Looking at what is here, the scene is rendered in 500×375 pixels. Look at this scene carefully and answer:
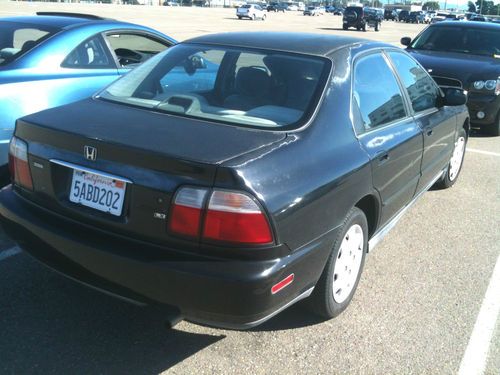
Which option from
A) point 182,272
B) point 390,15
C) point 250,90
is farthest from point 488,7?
point 182,272

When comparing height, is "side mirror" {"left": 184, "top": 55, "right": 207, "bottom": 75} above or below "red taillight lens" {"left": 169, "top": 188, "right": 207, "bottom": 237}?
above

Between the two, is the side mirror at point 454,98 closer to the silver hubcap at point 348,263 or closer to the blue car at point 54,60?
the silver hubcap at point 348,263

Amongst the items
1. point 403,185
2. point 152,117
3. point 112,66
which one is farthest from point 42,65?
point 403,185

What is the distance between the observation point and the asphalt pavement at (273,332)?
108 inches

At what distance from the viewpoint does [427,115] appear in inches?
169

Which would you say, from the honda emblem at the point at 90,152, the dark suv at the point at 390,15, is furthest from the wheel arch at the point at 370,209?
the dark suv at the point at 390,15

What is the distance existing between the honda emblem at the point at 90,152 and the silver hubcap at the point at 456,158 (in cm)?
411

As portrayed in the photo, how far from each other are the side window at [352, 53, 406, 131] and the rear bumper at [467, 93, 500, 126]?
4736mm

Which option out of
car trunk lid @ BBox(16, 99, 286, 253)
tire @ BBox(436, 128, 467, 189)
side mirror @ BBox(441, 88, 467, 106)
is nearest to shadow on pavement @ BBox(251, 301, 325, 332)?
car trunk lid @ BBox(16, 99, 286, 253)

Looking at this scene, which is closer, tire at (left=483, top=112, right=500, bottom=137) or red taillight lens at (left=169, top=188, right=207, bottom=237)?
red taillight lens at (left=169, top=188, right=207, bottom=237)

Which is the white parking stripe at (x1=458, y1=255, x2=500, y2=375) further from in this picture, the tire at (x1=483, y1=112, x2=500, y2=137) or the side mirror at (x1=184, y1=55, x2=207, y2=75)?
the tire at (x1=483, y1=112, x2=500, y2=137)

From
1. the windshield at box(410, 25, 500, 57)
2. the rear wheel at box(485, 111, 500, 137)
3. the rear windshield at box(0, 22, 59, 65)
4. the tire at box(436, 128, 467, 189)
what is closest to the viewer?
the rear windshield at box(0, 22, 59, 65)

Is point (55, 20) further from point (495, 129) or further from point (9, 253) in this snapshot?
point (495, 129)

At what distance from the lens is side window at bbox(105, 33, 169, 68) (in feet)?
18.6
